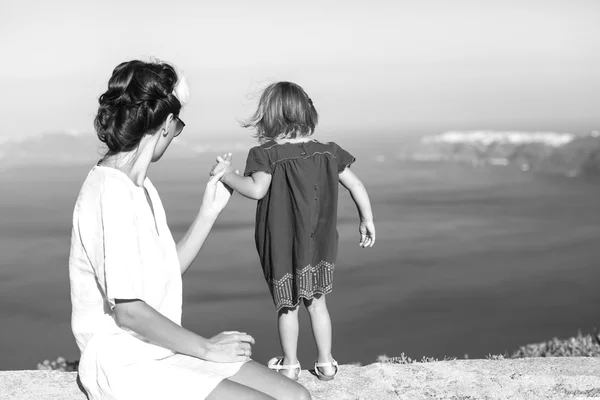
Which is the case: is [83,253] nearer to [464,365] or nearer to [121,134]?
[121,134]

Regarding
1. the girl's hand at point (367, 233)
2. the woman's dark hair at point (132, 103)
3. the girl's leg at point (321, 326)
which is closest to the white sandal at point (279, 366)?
the girl's leg at point (321, 326)

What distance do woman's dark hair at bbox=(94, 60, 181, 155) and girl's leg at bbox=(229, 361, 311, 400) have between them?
35.5 inches

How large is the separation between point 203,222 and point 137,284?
0.73m

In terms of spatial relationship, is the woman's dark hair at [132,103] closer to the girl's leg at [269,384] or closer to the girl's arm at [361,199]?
the girl's leg at [269,384]

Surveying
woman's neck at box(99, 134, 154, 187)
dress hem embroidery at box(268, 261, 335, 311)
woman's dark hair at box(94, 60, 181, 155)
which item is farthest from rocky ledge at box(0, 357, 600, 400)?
woman's dark hair at box(94, 60, 181, 155)

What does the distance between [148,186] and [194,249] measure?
0.39 m

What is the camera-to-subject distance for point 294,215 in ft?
12.3

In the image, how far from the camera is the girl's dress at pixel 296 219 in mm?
3699

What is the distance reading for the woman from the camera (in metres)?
2.29

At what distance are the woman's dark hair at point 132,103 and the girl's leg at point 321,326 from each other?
161 centimetres

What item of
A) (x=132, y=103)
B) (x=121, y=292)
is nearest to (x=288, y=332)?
(x=121, y=292)

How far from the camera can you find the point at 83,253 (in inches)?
94.9

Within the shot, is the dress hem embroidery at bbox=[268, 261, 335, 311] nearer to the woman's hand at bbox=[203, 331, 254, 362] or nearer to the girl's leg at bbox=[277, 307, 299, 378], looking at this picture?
the girl's leg at bbox=[277, 307, 299, 378]

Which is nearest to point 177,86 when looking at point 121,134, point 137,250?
point 121,134
